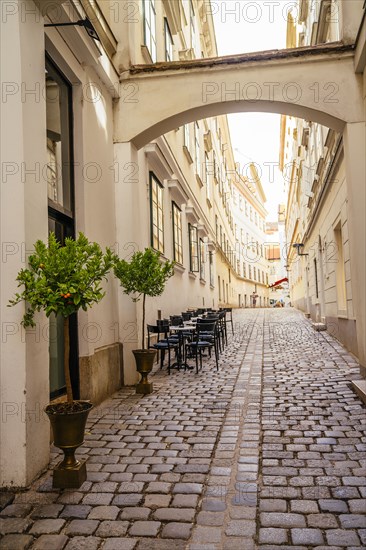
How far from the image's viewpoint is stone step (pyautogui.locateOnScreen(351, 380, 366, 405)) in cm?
586

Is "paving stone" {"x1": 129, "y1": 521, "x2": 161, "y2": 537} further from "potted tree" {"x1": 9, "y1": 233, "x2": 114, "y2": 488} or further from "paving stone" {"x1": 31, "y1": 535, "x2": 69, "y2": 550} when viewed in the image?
"potted tree" {"x1": 9, "y1": 233, "x2": 114, "y2": 488}

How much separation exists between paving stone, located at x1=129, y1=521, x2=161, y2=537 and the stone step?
3714mm

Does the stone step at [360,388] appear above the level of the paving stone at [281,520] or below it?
above

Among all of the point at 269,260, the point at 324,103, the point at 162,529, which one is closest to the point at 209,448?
the point at 162,529

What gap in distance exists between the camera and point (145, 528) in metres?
2.93

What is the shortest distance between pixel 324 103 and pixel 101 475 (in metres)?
6.30

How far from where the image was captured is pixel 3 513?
321 cm

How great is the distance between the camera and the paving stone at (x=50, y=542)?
2.75 meters

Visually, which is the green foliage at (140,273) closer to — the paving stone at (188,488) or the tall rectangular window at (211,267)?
the paving stone at (188,488)

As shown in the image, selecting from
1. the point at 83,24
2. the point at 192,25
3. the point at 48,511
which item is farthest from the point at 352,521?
the point at 192,25

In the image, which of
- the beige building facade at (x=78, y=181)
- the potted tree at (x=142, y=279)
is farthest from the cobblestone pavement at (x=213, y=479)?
the beige building facade at (x=78, y=181)

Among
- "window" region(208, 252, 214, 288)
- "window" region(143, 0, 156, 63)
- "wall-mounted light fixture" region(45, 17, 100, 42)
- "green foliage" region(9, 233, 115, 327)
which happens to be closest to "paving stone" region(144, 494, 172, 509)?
"green foliage" region(9, 233, 115, 327)

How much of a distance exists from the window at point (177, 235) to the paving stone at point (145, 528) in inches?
410

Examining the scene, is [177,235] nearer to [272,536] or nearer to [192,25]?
[192,25]
